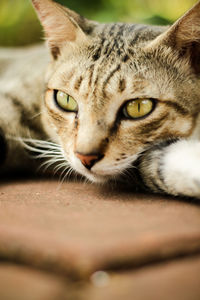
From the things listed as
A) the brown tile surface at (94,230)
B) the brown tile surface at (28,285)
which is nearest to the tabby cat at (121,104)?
the brown tile surface at (94,230)

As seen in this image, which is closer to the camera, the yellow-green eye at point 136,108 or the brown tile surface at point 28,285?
the brown tile surface at point 28,285

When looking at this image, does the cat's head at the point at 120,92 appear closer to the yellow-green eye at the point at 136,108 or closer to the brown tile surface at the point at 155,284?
the yellow-green eye at the point at 136,108

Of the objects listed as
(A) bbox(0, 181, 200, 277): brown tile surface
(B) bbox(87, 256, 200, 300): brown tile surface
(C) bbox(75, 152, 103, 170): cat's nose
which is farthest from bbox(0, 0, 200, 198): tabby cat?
(B) bbox(87, 256, 200, 300): brown tile surface

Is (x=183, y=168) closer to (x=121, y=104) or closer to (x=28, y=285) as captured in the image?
(x=121, y=104)

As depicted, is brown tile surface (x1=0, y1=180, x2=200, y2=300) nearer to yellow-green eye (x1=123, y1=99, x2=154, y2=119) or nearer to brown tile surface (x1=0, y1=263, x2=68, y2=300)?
brown tile surface (x1=0, y1=263, x2=68, y2=300)

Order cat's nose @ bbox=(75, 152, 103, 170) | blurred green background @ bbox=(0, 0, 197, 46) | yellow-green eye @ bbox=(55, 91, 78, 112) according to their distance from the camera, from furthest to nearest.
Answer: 1. blurred green background @ bbox=(0, 0, 197, 46)
2. yellow-green eye @ bbox=(55, 91, 78, 112)
3. cat's nose @ bbox=(75, 152, 103, 170)

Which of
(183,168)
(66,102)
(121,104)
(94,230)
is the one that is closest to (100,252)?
(94,230)

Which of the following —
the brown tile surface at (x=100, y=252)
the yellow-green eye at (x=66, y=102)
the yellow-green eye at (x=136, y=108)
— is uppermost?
the yellow-green eye at (x=66, y=102)

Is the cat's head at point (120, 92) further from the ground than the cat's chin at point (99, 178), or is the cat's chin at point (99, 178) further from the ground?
the cat's head at point (120, 92)
